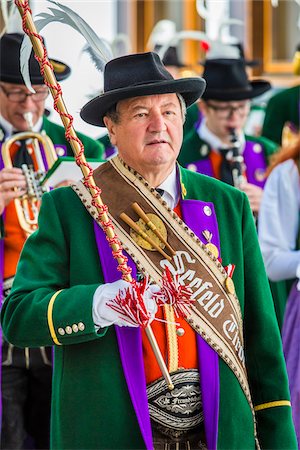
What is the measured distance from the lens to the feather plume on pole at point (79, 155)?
3.15m

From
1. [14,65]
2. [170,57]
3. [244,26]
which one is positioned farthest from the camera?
[244,26]

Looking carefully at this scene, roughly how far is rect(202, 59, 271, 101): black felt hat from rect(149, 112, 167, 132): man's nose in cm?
292

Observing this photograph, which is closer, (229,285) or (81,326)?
(81,326)

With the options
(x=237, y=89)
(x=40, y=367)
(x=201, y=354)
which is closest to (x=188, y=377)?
(x=201, y=354)

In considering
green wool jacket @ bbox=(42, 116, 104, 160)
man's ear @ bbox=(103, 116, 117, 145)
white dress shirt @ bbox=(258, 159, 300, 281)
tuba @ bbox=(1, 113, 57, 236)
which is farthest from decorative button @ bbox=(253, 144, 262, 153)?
man's ear @ bbox=(103, 116, 117, 145)

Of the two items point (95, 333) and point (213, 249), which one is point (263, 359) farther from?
point (95, 333)

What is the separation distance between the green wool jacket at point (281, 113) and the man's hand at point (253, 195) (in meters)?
2.54

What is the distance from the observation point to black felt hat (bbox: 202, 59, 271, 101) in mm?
6379

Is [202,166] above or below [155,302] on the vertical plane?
below

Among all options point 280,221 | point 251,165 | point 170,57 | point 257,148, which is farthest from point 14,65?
point 170,57

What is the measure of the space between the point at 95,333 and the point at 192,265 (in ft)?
1.40

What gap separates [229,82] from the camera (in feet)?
21.5

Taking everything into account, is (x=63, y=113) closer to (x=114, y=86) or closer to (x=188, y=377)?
(x=114, y=86)

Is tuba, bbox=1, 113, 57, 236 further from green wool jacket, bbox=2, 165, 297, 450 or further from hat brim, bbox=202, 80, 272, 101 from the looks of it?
hat brim, bbox=202, 80, 272, 101
